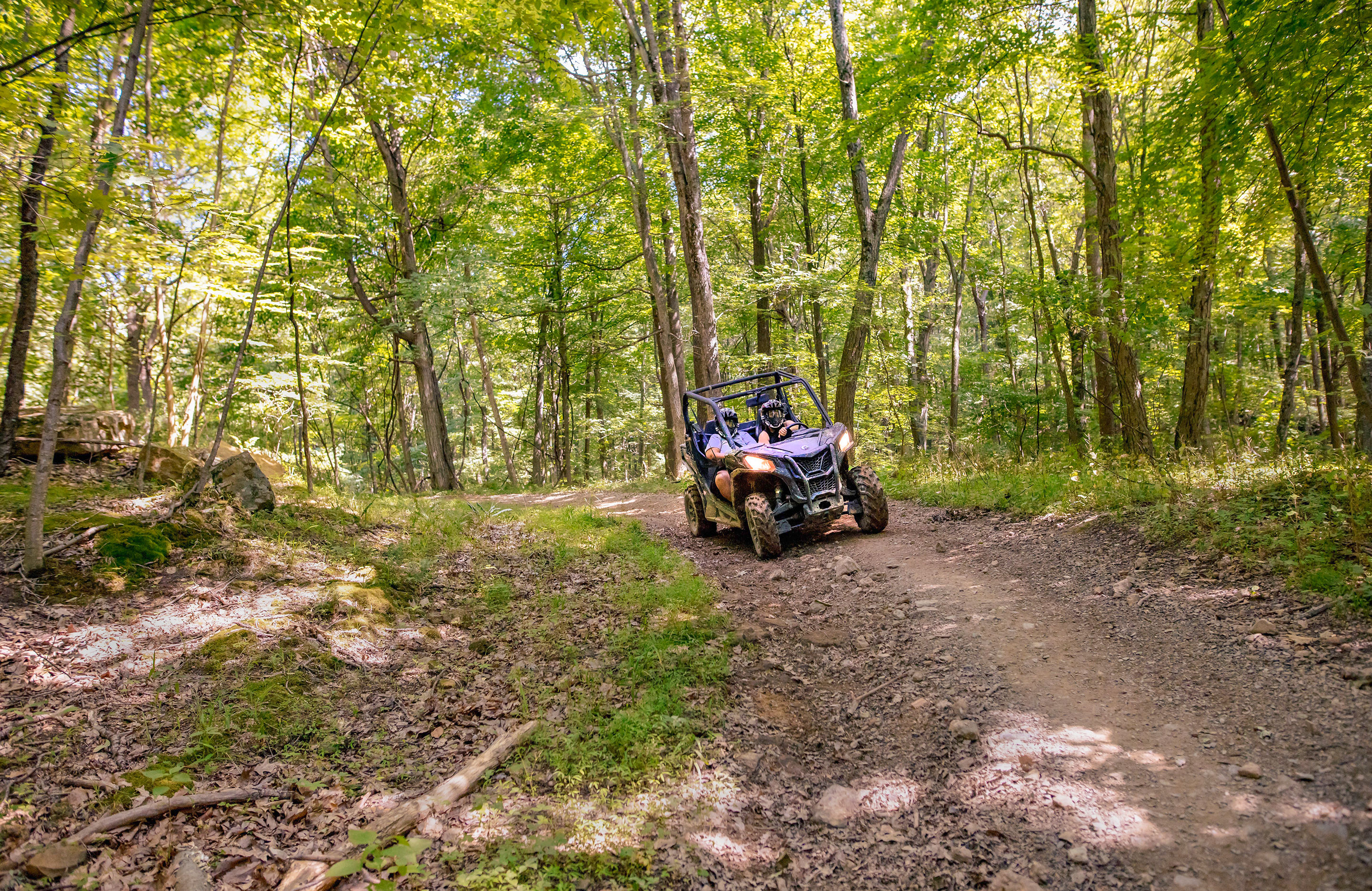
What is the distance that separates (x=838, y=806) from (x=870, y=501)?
4.49 m

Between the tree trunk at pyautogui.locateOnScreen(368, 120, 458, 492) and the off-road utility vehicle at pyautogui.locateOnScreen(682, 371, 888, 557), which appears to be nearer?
the off-road utility vehicle at pyautogui.locateOnScreen(682, 371, 888, 557)

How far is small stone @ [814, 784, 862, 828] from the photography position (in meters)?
2.93

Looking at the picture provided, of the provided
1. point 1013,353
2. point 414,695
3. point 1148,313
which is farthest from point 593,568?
point 1013,353

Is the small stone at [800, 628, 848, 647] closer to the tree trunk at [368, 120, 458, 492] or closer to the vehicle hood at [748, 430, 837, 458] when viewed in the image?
the vehicle hood at [748, 430, 837, 458]

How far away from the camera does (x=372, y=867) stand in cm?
250

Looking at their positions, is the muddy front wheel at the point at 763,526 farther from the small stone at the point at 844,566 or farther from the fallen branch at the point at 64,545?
the fallen branch at the point at 64,545

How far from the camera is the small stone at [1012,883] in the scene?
2.34 metres

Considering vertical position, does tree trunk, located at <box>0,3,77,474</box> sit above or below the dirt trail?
above

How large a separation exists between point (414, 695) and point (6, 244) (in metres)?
4.73

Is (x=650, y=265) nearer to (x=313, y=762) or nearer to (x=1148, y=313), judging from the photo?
(x=1148, y=313)

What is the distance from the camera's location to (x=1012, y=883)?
2.38m

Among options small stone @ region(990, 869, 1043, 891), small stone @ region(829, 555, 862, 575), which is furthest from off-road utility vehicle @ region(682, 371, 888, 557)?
small stone @ region(990, 869, 1043, 891)

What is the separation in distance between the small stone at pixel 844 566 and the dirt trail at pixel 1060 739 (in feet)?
2.67

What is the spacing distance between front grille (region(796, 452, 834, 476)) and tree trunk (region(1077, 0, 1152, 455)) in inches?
161
